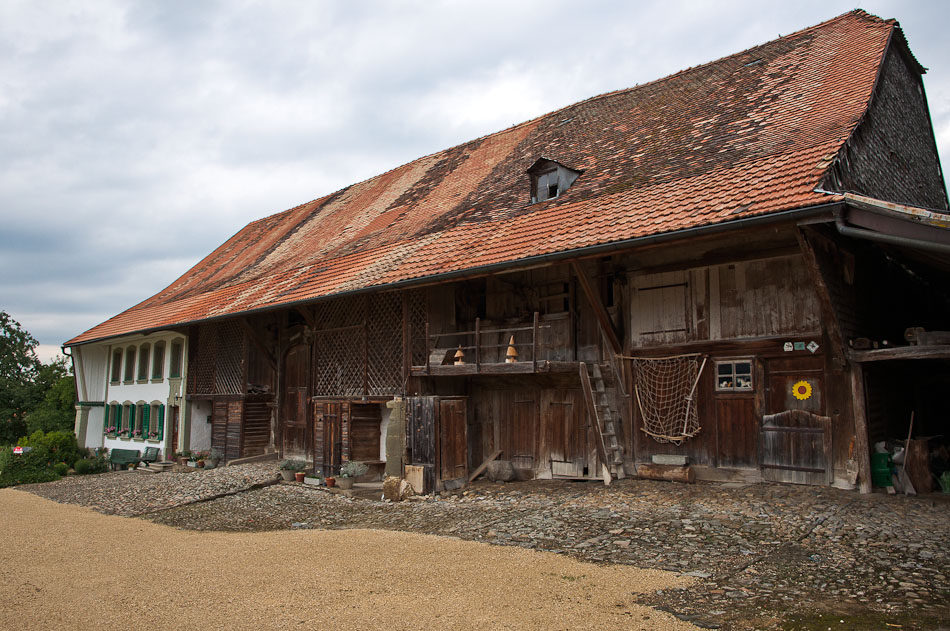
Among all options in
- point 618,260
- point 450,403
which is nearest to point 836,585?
point 618,260

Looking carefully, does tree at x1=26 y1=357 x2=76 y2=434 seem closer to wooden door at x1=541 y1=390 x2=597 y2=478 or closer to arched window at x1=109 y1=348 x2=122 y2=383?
arched window at x1=109 y1=348 x2=122 y2=383

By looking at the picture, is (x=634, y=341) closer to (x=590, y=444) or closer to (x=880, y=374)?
(x=590, y=444)

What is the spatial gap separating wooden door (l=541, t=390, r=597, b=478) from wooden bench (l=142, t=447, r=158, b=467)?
45.2 ft

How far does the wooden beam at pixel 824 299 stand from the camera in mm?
8211

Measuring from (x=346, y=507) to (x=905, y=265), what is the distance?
33.1 ft

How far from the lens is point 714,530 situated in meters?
7.58

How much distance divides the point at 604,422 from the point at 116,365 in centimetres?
2073

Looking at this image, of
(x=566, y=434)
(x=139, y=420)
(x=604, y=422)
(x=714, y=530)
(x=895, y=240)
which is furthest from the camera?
(x=139, y=420)

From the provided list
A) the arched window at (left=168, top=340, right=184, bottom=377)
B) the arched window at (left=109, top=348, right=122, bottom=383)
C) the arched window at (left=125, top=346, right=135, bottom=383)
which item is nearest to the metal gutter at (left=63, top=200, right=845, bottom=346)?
the arched window at (left=168, top=340, right=184, bottom=377)

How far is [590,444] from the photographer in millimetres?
11375

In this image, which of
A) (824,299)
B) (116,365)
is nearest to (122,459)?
(116,365)

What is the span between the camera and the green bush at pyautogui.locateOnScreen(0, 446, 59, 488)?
17781 millimetres

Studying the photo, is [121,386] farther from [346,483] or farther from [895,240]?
[895,240]

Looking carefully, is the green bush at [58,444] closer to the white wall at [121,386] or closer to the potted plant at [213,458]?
the white wall at [121,386]
